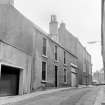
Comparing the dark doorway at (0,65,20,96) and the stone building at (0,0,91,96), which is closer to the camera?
the dark doorway at (0,65,20,96)

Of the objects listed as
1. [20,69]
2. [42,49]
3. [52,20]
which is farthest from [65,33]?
[20,69]

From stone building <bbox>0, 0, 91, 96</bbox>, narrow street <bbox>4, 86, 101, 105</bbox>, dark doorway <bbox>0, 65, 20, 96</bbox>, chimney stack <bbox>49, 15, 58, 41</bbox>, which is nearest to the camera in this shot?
narrow street <bbox>4, 86, 101, 105</bbox>

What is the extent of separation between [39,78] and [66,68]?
9418 mm

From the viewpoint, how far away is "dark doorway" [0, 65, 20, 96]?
12219 millimetres

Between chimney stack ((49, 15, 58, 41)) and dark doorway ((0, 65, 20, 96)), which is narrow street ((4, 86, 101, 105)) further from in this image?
chimney stack ((49, 15, 58, 41))

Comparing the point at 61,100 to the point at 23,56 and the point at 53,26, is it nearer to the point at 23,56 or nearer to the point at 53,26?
the point at 23,56

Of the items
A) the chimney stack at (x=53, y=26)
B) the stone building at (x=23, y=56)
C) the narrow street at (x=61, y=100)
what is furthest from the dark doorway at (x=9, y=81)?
Result: the chimney stack at (x=53, y=26)

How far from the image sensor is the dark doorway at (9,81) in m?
12.2

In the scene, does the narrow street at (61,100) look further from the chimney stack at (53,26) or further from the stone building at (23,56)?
the chimney stack at (53,26)

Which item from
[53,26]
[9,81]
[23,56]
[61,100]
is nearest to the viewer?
[61,100]

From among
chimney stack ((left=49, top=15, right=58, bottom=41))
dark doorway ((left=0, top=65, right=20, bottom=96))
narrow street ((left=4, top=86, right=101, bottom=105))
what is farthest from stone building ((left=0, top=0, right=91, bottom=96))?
chimney stack ((left=49, top=15, right=58, bottom=41))

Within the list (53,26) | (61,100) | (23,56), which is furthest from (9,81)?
(53,26)

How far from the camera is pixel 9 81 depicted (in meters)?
13.1

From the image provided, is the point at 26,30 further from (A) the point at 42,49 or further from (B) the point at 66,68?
(B) the point at 66,68
